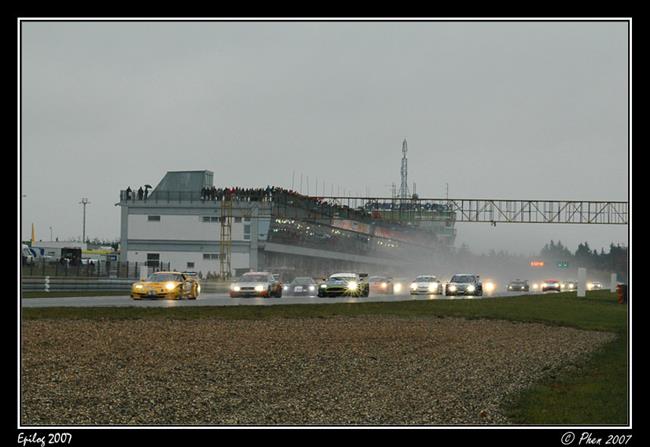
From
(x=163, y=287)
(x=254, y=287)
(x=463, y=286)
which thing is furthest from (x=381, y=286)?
(x=163, y=287)

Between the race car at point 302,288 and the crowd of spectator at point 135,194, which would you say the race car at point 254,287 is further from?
the crowd of spectator at point 135,194

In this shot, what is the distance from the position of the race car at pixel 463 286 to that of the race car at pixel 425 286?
1.87m

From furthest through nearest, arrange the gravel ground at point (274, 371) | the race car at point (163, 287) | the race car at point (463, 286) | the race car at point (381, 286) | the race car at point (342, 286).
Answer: the race car at point (381, 286) < the race car at point (463, 286) < the race car at point (342, 286) < the race car at point (163, 287) < the gravel ground at point (274, 371)

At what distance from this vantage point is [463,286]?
205 feet

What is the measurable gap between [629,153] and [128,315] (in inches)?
858

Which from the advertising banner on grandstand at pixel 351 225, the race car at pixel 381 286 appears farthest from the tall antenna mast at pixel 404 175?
the race car at pixel 381 286

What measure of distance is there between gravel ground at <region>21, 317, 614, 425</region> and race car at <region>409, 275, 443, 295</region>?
35609mm

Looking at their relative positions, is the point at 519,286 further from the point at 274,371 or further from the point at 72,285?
the point at 274,371

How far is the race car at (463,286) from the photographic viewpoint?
6244 centimetres

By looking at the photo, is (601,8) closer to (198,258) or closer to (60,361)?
(60,361)

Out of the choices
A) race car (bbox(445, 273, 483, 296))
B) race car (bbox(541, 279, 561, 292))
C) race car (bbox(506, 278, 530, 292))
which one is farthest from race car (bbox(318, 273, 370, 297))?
race car (bbox(506, 278, 530, 292))

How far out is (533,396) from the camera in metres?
15.2

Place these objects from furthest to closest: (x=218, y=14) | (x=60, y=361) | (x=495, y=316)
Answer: (x=495, y=316), (x=60, y=361), (x=218, y=14)

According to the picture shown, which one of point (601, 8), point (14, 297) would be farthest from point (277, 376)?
point (601, 8)
